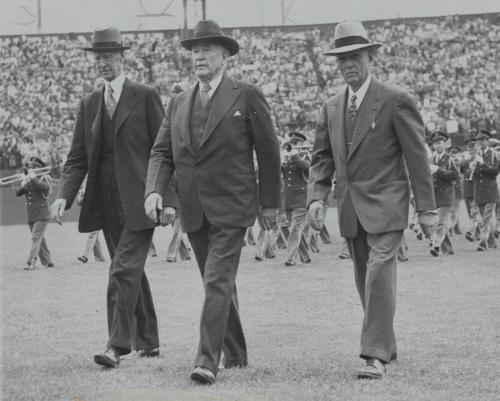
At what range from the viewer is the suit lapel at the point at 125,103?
7117 mm

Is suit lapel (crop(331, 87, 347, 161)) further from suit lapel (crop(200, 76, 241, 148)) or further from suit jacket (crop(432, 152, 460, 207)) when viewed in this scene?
suit jacket (crop(432, 152, 460, 207))

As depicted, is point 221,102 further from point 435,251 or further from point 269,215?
point 435,251

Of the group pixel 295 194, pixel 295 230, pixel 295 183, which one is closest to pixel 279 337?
pixel 295 230

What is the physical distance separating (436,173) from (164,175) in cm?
1178

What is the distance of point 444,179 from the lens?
17.9 meters

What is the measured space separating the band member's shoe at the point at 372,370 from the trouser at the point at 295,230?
9685 mm

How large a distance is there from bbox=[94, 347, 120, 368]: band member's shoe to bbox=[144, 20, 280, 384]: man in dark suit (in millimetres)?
723

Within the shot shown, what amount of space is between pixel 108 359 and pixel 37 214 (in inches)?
437

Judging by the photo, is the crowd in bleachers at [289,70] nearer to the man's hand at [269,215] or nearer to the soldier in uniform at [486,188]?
the soldier in uniform at [486,188]

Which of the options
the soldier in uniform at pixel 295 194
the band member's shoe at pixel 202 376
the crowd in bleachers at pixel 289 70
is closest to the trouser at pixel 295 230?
the soldier in uniform at pixel 295 194

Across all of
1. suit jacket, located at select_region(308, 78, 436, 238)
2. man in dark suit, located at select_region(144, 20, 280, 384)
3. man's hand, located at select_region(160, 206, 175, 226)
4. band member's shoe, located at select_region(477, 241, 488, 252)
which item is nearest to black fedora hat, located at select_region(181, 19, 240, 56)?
man in dark suit, located at select_region(144, 20, 280, 384)

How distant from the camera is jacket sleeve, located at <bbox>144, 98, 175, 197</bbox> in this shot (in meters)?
6.64

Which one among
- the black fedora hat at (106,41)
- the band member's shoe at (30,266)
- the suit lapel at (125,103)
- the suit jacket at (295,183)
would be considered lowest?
the band member's shoe at (30,266)

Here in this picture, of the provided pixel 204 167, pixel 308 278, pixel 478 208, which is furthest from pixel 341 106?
pixel 478 208
